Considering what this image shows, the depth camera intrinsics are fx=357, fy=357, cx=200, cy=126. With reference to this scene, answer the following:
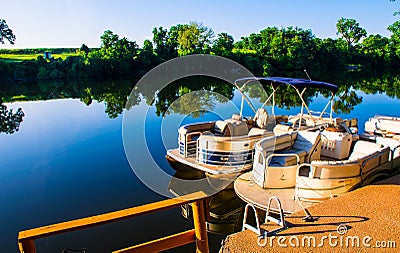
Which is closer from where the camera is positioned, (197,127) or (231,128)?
(231,128)

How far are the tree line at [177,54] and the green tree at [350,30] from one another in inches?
568

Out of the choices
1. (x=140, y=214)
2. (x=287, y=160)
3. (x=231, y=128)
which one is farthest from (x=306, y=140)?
(x=140, y=214)

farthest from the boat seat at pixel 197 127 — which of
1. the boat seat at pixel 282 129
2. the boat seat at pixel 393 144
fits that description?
the boat seat at pixel 393 144

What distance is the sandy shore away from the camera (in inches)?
184

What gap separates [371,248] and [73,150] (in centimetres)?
1248

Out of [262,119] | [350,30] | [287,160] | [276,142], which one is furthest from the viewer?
[350,30]

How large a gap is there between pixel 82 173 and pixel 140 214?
31.7 feet

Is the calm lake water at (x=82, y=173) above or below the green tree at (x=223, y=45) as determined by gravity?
below

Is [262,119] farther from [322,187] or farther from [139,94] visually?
[139,94]

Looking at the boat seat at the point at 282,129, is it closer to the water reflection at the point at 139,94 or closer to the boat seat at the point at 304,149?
the boat seat at the point at 304,149

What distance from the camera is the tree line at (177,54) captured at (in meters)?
46.6

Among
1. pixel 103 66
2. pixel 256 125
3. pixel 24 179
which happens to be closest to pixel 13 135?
pixel 24 179

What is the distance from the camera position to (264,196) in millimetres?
7824

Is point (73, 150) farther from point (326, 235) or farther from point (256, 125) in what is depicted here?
point (326, 235)
